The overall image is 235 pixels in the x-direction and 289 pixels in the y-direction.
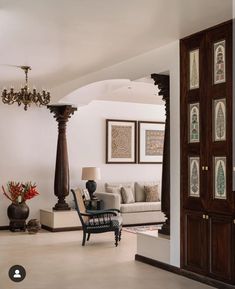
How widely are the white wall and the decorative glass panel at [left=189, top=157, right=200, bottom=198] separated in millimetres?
4992

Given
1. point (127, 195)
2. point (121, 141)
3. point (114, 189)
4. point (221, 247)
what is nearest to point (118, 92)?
point (121, 141)

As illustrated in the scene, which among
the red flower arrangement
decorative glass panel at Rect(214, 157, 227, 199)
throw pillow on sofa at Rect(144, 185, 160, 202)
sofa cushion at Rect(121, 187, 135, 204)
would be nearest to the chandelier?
the red flower arrangement

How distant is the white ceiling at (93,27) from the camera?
4199 millimetres

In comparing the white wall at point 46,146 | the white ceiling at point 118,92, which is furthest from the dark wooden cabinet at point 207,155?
the white wall at point 46,146

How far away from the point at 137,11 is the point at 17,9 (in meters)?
1.13

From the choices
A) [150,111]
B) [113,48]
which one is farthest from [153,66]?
[150,111]

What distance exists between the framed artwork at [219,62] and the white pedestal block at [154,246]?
2.06 metres

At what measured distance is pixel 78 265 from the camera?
588 cm

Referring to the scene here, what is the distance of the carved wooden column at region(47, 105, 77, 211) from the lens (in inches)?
361

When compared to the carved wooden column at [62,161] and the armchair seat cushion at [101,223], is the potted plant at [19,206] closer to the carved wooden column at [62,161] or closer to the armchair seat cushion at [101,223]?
the carved wooden column at [62,161]

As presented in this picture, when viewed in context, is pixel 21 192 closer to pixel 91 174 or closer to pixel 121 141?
pixel 91 174

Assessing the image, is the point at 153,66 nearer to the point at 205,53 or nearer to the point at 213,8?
the point at 205,53

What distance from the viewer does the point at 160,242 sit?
18.6ft

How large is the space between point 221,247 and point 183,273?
720 millimetres
